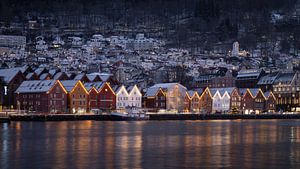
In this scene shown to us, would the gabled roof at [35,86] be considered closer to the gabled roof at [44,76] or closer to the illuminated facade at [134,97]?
the gabled roof at [44,76]

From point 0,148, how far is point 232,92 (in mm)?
93500

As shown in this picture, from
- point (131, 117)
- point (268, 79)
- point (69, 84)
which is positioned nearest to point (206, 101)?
point (131, 117)

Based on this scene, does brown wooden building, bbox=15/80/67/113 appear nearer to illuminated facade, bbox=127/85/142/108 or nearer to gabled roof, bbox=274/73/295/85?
illuminated facade, bbox=127/85/142/108

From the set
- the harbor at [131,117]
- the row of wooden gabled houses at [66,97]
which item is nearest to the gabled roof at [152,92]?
the row of wooden gabled houses at [66,97]

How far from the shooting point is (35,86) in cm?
10475

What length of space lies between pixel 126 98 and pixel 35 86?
16.8 metres

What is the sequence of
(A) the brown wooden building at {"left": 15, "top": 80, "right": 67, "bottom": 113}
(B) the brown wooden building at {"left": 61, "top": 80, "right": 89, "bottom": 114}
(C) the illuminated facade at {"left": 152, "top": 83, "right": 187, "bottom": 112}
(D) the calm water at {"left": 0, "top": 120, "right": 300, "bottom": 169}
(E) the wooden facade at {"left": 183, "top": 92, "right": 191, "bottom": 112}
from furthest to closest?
(E) the wooden facade at {"left": 183, "top": 92, "right": 191, "bottom": 112} → (C) the illuminated facade at {"left": 152, "top": 83, "right": 187, "bottom": 112} → (B) the brown wooden building at {"left": 61, "top": 80, "right": 89, "bottom": 114} → (A) the brown wooden building at {"left": 15, "top": 80, "right": 67, "bottom": 113} → (D) the calm water at {"left": 0, "top": 120, "right": 300, "bottom": 169}

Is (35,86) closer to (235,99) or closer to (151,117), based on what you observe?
(151,117)

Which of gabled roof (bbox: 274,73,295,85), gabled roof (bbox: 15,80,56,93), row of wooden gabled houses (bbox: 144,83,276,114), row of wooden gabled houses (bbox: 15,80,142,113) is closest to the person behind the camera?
gabled roof (bbox: 15,80,56,93)

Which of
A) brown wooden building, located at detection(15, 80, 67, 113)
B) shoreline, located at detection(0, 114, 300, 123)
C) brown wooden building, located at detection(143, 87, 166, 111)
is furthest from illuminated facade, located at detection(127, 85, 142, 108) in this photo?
brown wooden building, located at detection(15, 80, 67, 113)

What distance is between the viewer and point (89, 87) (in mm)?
107750

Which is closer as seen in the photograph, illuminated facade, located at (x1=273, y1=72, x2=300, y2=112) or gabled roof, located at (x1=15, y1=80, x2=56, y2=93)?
gabled roof, located at (x1=15, y1=80, x2=56, y2=93)

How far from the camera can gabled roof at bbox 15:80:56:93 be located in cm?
10269

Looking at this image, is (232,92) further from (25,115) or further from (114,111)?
(25,115)
